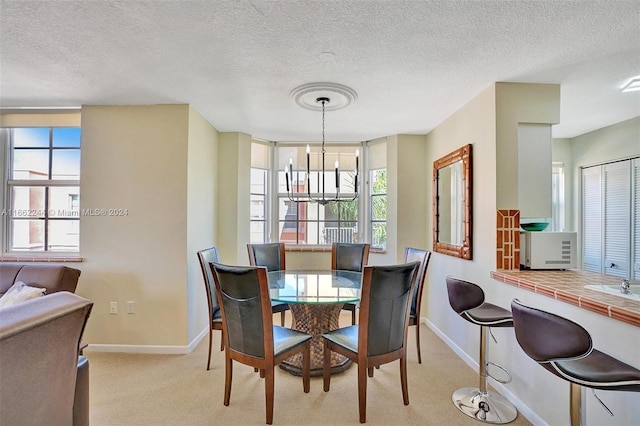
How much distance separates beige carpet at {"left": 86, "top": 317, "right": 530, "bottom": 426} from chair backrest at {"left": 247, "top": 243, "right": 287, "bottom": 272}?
3.38 feet

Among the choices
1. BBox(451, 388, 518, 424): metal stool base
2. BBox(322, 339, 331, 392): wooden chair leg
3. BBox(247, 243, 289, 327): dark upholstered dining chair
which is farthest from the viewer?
BBox(247, 243, 289, 327): dark upholstered dining chair

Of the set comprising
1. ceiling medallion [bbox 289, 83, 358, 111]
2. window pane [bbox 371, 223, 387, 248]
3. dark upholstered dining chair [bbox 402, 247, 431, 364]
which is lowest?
dark upholstered dining chair [bbox 402, 247, 431, 364]

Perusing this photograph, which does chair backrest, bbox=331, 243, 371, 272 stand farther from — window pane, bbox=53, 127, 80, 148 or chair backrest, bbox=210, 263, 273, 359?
window pane, bbox=53, 127, 80, 148

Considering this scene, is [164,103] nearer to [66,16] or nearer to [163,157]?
[163,157]

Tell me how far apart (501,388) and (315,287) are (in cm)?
161

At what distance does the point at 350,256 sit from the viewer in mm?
3678

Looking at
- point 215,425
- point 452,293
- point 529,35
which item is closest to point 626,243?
point 452,293

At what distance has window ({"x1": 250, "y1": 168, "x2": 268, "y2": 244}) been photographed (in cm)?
430

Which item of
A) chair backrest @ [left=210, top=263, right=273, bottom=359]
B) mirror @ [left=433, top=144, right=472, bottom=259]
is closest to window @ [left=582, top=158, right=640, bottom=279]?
mirror @ [left=433, top=144, right=472, bottom=259]

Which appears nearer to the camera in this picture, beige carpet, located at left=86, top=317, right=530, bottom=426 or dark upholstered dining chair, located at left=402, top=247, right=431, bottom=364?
beige carpet, located at left=86, top=317, right=530, bottom=426

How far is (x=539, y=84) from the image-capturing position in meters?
2.47

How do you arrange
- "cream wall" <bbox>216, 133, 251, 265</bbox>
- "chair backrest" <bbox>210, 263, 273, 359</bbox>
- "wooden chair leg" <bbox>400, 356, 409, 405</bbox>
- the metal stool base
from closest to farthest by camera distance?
"chair backrest" <bbox>210, 263, 273, 359</bbox>, the metal stool base, "wooden chair leg" <bbox>400, 356, 409, 405</bbox>, "cream wall" <bbox>216, 133, 251, 265</bbox>

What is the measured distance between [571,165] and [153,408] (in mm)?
5237

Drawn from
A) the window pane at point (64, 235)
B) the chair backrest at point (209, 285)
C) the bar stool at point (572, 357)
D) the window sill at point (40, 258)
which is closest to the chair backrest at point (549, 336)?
the bar stool at point (572, 357)
